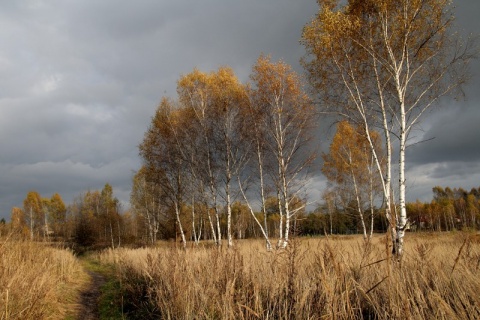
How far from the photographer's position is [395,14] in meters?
9.05

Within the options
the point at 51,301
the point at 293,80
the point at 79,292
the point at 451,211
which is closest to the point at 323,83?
the point at 293,80

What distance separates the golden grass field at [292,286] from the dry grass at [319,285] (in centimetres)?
1

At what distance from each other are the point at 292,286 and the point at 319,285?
9.9 inches

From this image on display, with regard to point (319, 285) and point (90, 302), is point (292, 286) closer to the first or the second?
point (319, 285)

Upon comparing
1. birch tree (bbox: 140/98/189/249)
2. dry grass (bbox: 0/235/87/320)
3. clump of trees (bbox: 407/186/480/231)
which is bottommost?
clump of trees (bbox: 407/186/480/231)

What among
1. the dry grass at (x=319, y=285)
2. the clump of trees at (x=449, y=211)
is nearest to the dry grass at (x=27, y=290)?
the dry grass at (x=319, y=285)

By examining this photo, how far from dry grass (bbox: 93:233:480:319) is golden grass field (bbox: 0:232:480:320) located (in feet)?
0.04

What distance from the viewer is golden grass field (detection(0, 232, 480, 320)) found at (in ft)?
8.25

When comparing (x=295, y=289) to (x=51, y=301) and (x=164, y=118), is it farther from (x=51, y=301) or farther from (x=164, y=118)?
(x=164, y=118)

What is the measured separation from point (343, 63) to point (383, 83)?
1320mm

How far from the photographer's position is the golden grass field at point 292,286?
8.25 ft

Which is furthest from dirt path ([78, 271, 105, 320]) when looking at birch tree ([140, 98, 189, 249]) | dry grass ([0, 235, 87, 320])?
birch tree ([140, 98, 189, 249])

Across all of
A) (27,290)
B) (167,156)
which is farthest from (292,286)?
(167,156)

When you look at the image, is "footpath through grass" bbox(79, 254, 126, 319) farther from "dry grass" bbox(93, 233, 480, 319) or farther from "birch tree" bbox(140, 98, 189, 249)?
"birch tree" bbox(140, 98, 189, 249)
